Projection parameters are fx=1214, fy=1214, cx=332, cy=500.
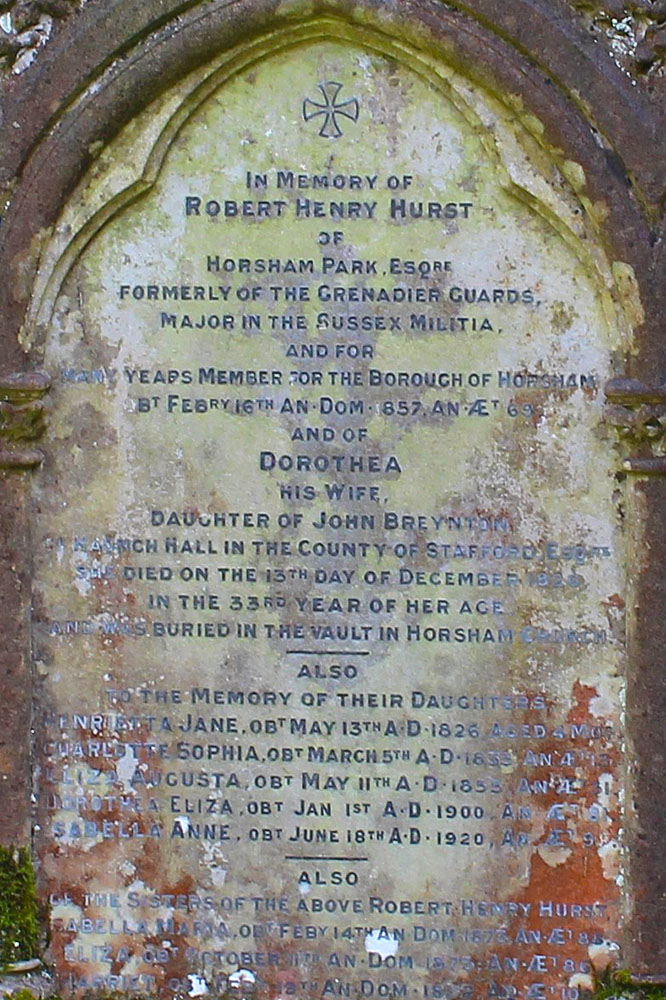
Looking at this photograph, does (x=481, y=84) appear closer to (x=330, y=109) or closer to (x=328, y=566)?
(x=330, y=109)

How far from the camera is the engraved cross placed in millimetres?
4281

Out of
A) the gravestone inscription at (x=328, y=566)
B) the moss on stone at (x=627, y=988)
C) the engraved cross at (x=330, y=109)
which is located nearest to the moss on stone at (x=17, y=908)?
the gravestone inscription at (x=328, y=566)

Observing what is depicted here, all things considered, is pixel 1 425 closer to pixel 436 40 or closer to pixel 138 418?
pixel 138 418

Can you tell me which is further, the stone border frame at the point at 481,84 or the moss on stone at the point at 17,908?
the moss on stone at the point at 17,908

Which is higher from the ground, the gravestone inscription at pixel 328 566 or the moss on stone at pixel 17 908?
the gravestone inscription at pixel 328 566

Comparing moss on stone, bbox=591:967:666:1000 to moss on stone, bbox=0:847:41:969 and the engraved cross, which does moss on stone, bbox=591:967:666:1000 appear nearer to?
moss on stone, bbox=0:847:41:969

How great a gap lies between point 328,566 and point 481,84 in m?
1.75

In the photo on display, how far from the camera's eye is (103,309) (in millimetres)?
4312

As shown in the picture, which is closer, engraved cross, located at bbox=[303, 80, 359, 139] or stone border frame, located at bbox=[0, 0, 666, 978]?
stone border frame, located at bbox=[0, 0, 666, 978]

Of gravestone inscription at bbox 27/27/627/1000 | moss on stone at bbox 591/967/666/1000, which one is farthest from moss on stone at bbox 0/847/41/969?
moss on stone at bbox 591/967/666/1000

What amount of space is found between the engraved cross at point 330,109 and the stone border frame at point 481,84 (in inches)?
9.4

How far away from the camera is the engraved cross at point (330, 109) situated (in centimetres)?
428

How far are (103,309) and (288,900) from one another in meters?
2.20

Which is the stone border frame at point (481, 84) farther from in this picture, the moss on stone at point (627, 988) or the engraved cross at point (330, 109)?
the engraved cross at point (330, 109)
